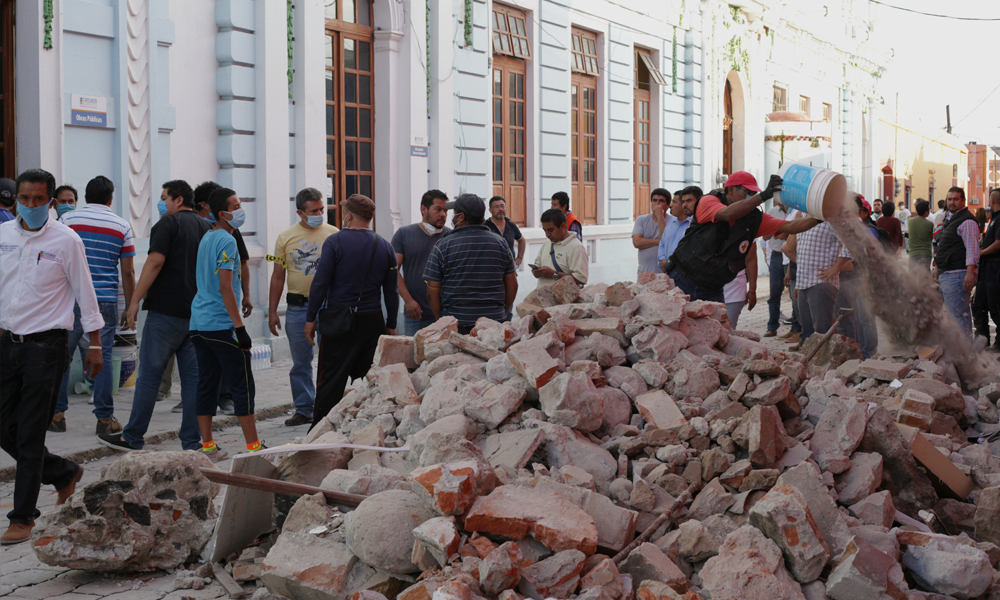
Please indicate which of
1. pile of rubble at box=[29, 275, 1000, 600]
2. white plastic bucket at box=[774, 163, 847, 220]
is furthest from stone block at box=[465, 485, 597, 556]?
white plastic bucket at box=[774, 163, 847, 220]

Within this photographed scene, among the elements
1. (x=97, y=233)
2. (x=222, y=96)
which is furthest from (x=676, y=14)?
(x=97, y=233)

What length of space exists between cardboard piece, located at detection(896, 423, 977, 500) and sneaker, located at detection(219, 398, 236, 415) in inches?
194

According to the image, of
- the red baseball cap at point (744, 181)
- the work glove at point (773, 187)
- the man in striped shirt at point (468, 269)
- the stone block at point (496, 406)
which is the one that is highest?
the red baseball cap at point (744, 181)

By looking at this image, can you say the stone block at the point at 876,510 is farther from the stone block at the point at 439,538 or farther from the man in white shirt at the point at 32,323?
the man in white shirt at the point at 32,323

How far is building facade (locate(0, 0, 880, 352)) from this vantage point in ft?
26.9

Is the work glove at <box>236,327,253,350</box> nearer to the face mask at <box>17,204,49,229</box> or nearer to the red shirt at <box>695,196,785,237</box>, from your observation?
the face mask at <box>17,204,49,229</box>

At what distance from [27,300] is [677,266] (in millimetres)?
4327

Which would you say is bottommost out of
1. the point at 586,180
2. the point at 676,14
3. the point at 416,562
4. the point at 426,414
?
the point at 416,562

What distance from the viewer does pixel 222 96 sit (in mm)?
9562

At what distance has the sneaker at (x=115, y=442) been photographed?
6.10 metres

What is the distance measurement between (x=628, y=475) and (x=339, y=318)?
8.07ft

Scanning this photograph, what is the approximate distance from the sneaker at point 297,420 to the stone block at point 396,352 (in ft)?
5.83

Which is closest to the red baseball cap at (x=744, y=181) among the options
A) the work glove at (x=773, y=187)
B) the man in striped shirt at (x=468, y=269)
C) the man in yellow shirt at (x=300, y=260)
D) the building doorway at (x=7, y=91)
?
the work glove at (x=773, y=187)

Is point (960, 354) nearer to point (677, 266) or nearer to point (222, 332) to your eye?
point (677, 266)
